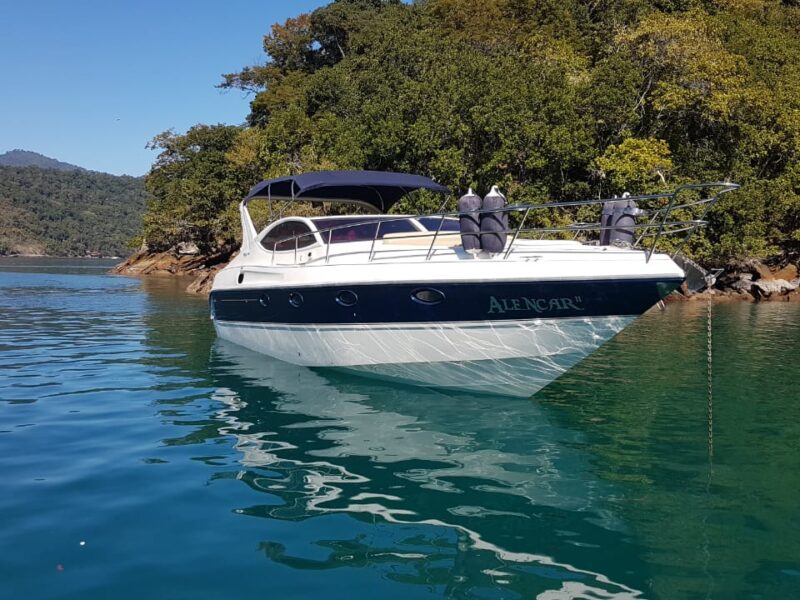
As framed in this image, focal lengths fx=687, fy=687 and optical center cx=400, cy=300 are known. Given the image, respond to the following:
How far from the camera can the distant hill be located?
5522 inches

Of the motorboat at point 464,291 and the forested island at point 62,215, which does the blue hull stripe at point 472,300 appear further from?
the forested island at point 62,215

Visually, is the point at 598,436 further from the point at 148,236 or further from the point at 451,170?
the point at 148,236

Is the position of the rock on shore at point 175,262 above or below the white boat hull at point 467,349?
above

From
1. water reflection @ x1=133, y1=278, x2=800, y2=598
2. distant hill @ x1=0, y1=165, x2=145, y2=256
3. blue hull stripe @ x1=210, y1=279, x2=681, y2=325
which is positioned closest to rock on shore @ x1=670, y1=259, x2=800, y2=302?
water reflection @ x1=133, y1=278, x2=800, y2=598

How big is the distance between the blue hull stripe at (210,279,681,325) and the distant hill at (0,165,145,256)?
473ft

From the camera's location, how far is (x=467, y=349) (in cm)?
829

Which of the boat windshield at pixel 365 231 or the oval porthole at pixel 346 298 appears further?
the boat windshield at pixel 365 231

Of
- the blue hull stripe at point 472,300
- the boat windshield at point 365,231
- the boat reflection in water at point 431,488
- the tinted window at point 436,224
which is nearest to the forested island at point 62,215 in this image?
the boat windshield at point 365,231

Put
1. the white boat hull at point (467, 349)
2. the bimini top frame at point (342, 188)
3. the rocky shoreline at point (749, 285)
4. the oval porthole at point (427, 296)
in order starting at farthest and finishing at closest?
the rocky shoreline at point (749, 285) < the bimini top frame at point (342, 188) < the oval porthole at point (427, 296) < the white boat hull at point (467, 349)

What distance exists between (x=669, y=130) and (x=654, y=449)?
28466 mm

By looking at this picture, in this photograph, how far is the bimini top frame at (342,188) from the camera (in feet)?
35.4

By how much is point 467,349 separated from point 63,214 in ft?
560

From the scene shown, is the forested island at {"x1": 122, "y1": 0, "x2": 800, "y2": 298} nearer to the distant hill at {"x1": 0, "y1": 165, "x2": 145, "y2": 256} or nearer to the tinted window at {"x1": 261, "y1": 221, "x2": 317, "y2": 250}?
the tinted window at {"x1": 261, "y1": 221, "x2": 317, "y2": 250}

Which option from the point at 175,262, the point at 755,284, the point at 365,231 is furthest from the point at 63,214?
the point at 365,231
